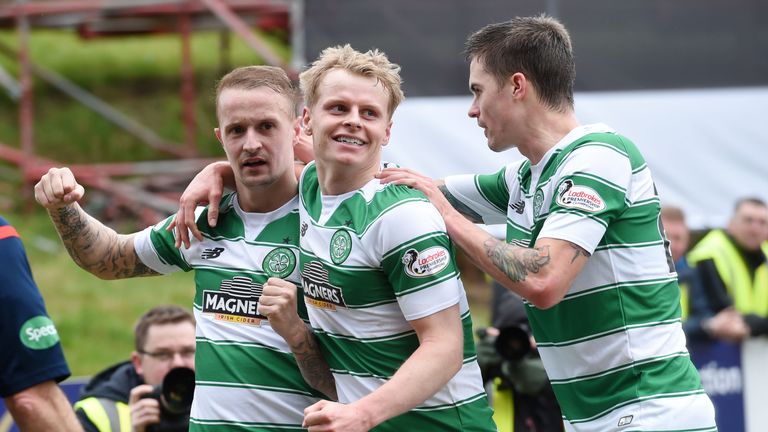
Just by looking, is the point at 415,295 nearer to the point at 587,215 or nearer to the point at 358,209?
the point at 358,209

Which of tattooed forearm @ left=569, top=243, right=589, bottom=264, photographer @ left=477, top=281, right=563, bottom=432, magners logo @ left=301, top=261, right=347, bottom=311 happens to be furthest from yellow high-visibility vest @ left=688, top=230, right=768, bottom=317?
magners logo @ left=301, top=261, right=347, bottom=311

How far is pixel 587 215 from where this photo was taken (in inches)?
142

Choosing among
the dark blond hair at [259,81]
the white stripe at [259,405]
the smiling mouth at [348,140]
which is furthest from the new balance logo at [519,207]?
the white stripe at [259,405]

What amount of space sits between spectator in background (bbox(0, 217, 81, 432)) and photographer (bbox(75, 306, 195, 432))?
3.49ft

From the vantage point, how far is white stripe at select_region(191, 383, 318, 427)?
3.89 m

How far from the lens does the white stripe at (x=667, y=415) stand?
365 cm

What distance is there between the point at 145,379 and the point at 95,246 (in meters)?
1.24

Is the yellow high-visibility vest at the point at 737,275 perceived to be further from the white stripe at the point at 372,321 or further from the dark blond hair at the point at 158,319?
the white stripe at the point at 372,321

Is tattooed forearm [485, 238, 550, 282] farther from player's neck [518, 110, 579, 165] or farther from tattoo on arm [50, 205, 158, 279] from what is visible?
tattoo on arm [50, 205, 158, 279]

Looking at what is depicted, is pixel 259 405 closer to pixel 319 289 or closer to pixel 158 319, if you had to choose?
pixel 319 289

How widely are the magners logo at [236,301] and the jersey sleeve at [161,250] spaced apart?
0.24 metres

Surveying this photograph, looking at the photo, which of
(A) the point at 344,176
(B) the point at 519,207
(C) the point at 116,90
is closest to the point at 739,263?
(B) the point at 519,207

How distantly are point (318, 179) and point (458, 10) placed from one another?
8365 mm

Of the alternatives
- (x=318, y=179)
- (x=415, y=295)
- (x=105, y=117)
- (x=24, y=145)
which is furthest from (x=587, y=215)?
(x=105, y=117)
